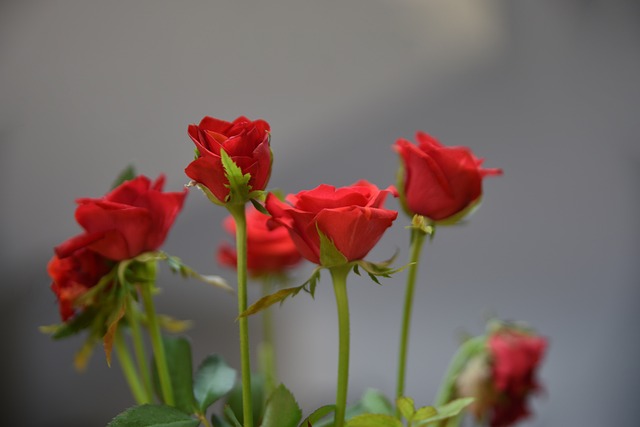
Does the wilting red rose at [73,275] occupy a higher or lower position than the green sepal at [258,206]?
lower

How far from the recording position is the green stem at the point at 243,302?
374mm

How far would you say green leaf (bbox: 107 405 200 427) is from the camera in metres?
0.37

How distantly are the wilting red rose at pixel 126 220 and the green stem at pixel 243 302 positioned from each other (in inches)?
2.4

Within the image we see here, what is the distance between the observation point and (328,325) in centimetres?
150

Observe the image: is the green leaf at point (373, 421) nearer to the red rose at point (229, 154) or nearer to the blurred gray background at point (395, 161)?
the red rose at point (229, 154)

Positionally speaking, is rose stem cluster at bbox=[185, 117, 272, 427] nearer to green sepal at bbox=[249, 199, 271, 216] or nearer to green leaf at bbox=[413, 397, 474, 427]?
green sepal at bbox=[249, 199, 271, 216]

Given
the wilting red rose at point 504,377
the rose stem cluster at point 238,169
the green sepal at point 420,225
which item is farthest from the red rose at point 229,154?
the wilting red rose at point 504,377

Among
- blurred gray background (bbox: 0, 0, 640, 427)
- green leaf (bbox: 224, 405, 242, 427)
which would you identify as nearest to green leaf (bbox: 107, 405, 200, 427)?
green leaf (bbox: 224, 405, 242, 427)

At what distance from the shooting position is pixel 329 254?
37 centimetres

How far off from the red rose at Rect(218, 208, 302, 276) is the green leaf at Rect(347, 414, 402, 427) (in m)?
0.15

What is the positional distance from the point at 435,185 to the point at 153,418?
221 millimetres

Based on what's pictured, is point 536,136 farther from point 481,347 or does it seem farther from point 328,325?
point 481,347

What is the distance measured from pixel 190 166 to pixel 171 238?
1054mm

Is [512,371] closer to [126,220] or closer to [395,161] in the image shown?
[126,220]
